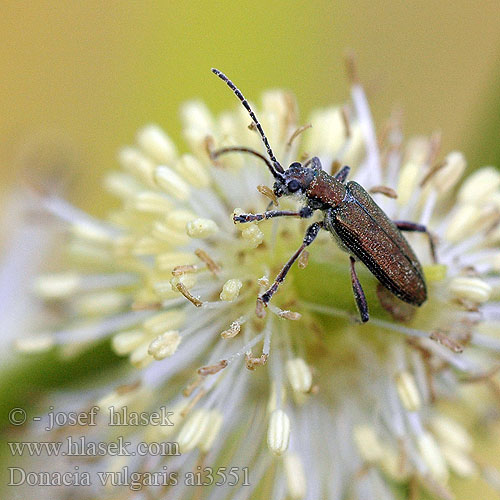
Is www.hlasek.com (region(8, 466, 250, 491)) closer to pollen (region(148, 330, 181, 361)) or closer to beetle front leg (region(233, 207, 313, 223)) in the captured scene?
pollen (region(148, 330, 181, 361))

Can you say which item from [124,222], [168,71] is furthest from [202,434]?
[168,71]

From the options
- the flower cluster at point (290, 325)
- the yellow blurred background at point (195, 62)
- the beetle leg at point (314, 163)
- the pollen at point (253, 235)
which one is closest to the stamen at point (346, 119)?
the flower cluster at point (290, 325)

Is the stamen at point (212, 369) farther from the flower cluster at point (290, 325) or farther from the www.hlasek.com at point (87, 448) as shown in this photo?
the www.hlasek.com at point (87, 448)

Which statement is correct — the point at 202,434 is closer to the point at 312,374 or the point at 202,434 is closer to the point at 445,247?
the point at 312,374

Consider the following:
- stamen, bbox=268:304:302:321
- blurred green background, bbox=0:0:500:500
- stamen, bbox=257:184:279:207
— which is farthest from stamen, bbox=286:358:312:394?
blurred green background, bbox=0:0:500:500

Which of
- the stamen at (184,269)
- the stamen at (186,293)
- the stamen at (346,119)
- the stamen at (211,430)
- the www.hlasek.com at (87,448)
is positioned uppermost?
the stamen at (346,119)
